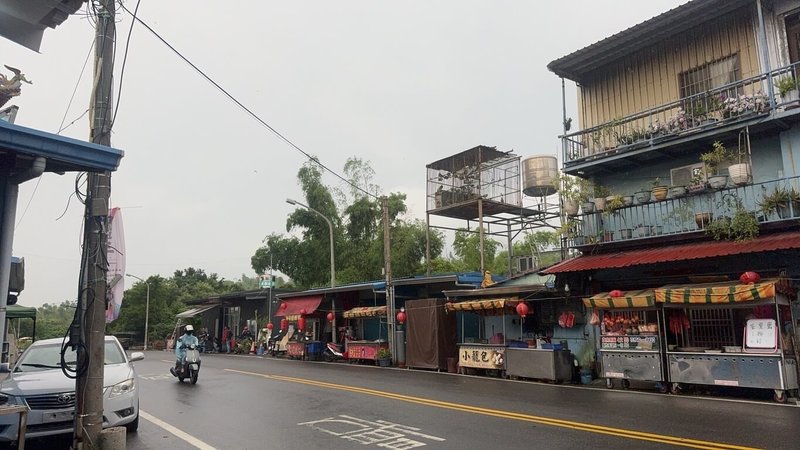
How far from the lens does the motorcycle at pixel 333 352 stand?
83.3ft

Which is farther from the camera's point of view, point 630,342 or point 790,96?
point 630,342

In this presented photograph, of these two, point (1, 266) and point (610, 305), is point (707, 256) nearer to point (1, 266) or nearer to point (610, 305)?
point (610, 305)

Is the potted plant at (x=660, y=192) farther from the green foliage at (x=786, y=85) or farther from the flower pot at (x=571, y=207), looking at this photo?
the green foliage at (x=786, y=85)

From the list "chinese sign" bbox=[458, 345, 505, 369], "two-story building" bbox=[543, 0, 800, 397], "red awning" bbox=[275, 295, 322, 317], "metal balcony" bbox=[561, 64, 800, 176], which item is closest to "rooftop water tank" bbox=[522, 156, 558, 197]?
"two-story building" bbox=[543, 0, 800, 397]

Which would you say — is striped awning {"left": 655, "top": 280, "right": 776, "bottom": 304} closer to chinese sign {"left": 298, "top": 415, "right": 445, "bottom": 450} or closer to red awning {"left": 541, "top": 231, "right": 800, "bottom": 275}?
red awning {"left": 541, "top": 231, "right": 800, "bottom": 275}

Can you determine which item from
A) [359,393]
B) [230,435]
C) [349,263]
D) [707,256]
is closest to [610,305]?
[707,256]

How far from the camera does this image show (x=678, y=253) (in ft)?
44.2

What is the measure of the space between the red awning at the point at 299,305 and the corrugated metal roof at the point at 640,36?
1601 centimetres

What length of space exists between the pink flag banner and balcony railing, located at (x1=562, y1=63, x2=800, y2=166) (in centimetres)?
1362

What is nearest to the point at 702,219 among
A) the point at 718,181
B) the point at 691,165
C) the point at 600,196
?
the point at 718,181

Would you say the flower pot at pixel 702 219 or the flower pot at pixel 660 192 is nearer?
the flower pot at pixel 702 219

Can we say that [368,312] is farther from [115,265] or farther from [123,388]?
[115,265]

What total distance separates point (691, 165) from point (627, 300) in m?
4.81

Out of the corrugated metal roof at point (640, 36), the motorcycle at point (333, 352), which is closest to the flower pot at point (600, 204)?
the corrugated metal roof at point (640, 36)
